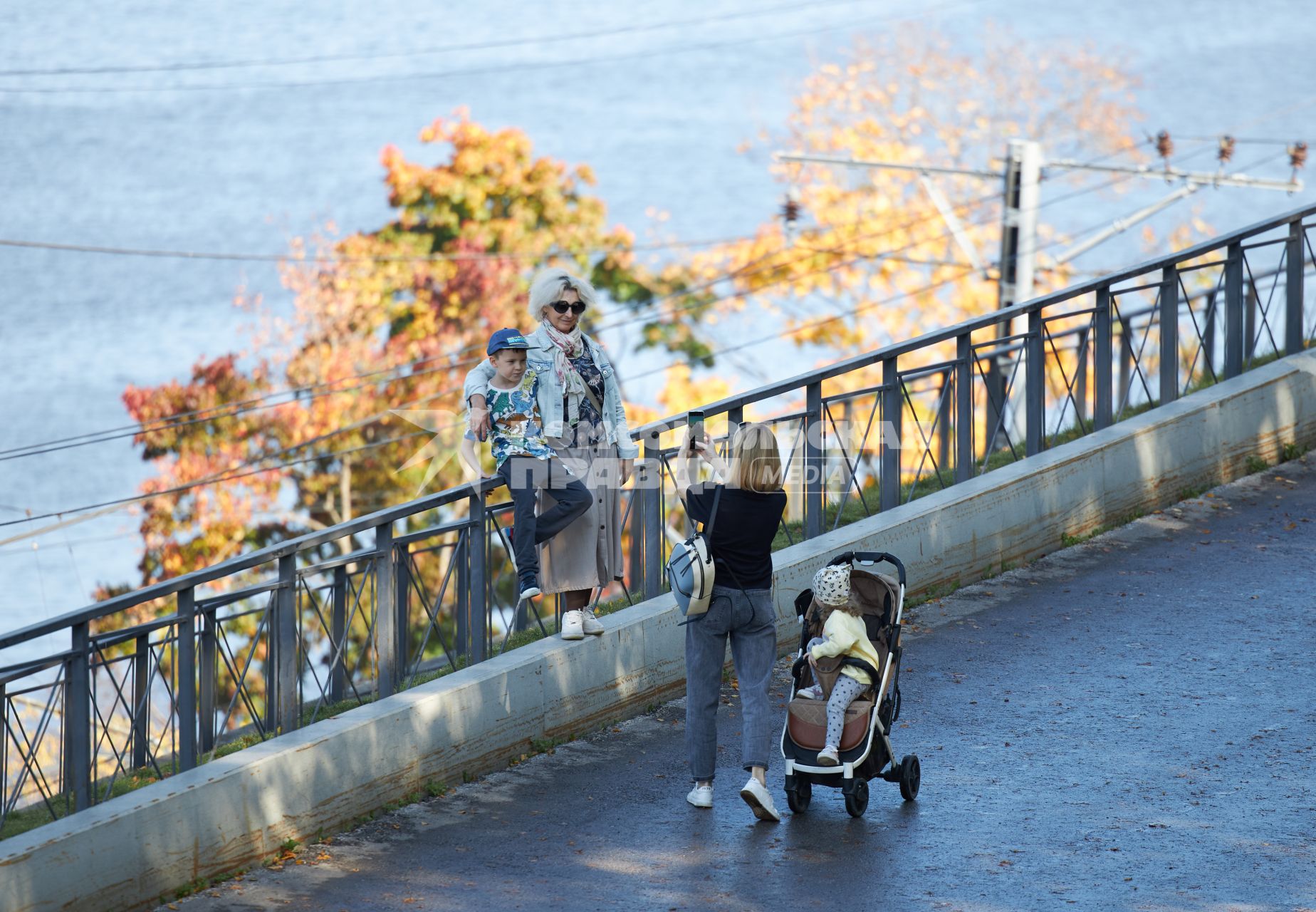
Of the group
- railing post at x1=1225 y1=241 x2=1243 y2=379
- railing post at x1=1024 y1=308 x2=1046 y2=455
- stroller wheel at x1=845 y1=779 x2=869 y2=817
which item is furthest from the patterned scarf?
railing post at x1=1225 y1=241 x2=1243 y2=379

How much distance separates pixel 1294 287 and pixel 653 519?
702 centimetres

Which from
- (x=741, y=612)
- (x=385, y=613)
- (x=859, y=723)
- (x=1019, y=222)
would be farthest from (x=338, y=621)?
(x=1019, y=222)

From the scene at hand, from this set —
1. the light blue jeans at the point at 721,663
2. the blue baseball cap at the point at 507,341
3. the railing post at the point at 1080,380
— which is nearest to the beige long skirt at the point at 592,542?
the blue baseball cap at the point at 507,341

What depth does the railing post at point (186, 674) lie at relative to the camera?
6.70 m

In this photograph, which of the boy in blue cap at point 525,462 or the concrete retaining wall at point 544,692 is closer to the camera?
the concrete retaining wall at point 544,692

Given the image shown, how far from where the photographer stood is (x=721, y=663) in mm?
7227

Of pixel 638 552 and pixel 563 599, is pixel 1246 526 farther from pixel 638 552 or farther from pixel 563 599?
pixel 563 599

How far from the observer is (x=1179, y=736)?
7875 millimetres

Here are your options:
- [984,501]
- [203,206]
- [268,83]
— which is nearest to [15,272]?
[203,206]

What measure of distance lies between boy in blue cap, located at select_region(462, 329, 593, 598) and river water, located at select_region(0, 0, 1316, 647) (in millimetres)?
45549

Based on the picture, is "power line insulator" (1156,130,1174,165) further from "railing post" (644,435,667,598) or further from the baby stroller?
the baby stroller

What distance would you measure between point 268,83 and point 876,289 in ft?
148

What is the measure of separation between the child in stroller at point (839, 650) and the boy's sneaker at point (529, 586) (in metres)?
1.51

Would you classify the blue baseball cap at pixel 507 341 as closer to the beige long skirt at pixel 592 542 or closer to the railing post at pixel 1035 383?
the beige long skirt at pixel 592 542
